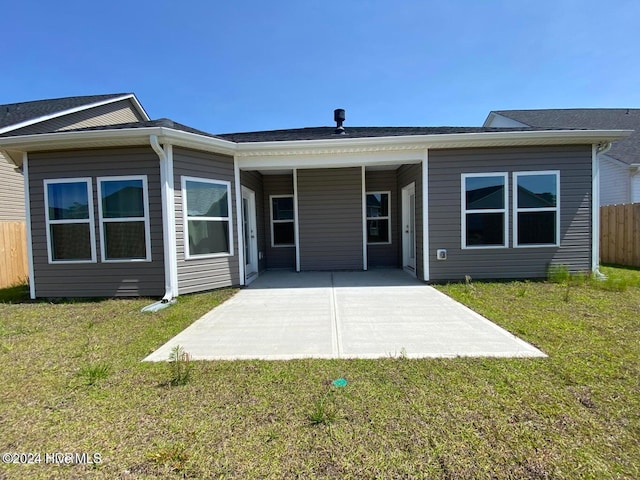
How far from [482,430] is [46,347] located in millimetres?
4667

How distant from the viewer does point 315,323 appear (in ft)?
13.9

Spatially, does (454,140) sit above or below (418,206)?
above

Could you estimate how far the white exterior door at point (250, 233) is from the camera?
7.75 m

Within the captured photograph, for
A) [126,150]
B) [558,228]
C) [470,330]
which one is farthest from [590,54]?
[126,150]

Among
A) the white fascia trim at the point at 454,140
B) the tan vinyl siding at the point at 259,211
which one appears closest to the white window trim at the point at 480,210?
the white fascia trim at the point at 454,140

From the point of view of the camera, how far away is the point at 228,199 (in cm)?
649

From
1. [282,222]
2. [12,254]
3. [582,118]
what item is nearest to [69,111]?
[12,254]

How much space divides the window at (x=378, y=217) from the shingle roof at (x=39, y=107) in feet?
34.7

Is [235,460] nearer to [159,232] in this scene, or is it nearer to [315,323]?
[315,323]

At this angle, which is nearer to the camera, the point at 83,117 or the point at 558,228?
the point at 558,228

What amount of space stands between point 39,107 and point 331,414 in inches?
573

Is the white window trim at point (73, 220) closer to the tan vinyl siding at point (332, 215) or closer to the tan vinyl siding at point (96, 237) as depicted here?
the tan vinyl siding at point (96, 237)

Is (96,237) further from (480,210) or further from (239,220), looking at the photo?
(480,210)

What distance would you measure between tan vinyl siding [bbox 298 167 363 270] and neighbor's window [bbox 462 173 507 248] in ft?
9.02
